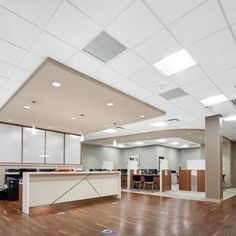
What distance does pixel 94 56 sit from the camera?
13.1 feet

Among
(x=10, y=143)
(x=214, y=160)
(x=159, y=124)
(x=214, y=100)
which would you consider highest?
(x=214, y=100)

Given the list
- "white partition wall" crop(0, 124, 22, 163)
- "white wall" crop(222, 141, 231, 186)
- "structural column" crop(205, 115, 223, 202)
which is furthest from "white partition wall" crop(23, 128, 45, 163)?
"white wall" crop(222, 141, 231, 186)

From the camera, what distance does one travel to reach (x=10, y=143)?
8.98m

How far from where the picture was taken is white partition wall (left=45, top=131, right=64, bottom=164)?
33.5 ft

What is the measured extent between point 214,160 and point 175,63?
16.8ft

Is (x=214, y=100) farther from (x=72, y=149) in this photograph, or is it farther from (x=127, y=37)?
(x=72, y=149)

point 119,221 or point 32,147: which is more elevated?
point 32,147

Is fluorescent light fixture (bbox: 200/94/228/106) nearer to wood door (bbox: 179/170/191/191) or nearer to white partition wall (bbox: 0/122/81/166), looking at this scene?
wood door (bbox: 179/170/191/191)

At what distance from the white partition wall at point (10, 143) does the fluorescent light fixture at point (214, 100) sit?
24.9ft

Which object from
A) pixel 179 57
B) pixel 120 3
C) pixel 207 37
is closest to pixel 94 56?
pixel 120 3

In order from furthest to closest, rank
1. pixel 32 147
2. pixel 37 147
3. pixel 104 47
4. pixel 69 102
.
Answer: pixel 37 147 → pixel 32 147 → pixel 69 102 → pixel 104 47

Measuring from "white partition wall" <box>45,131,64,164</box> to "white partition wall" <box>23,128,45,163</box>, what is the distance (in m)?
0.32

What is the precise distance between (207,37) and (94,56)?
1.97 m

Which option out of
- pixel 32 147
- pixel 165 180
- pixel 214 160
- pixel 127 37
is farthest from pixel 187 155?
pixel 127 37
